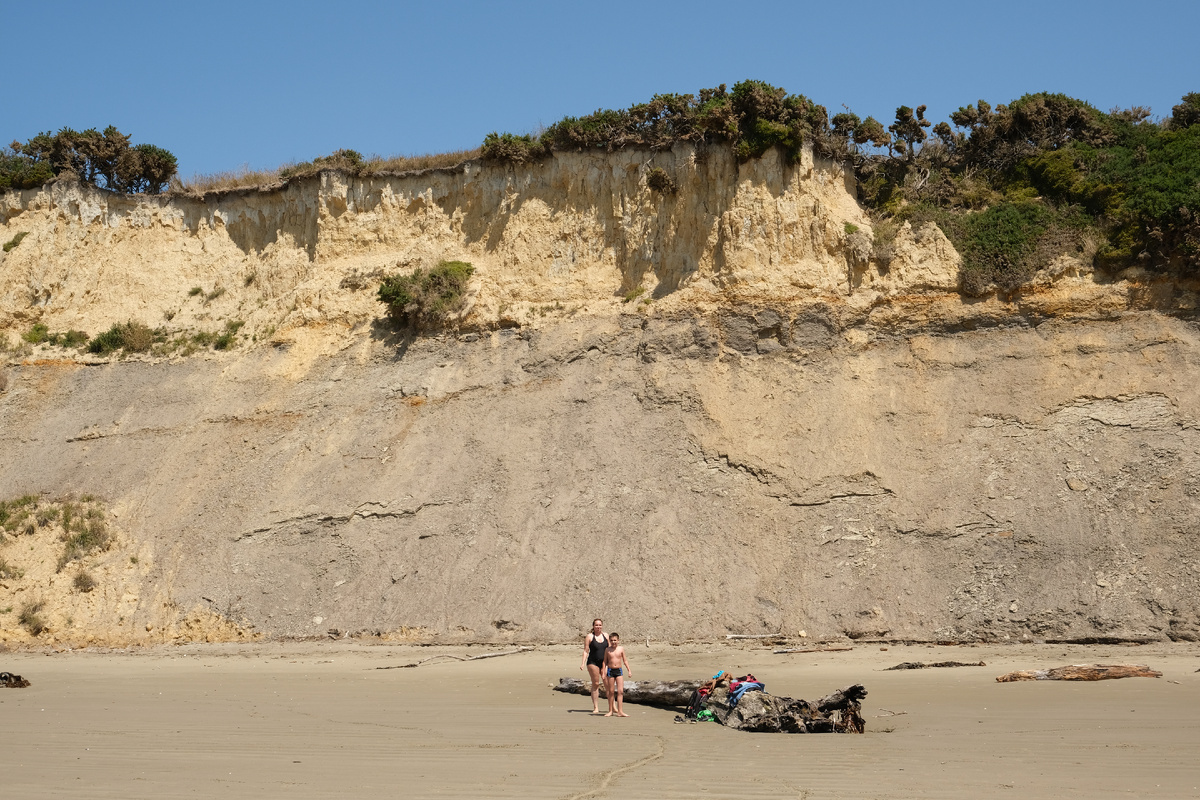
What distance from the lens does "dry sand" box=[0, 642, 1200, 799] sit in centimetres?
687

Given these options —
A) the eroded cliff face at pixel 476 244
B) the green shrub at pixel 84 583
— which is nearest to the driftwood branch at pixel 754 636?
the eroded cliff face at pixel 476 244

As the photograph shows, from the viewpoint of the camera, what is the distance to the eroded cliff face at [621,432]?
1781cm

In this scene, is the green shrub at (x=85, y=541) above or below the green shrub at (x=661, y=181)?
below

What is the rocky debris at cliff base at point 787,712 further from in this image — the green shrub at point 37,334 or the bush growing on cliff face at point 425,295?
the green shrub at point 37,334

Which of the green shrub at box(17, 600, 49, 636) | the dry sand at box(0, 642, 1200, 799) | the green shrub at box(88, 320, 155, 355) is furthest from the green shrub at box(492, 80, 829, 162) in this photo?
the green shrub at box(17, 600, 49, 636)

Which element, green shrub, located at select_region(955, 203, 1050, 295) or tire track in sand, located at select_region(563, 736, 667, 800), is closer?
tire track in sand, located at select_region(563, 736, 667, 800)

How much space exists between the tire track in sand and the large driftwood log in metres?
5.47

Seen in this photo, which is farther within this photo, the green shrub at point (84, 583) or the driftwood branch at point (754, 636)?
the green shrub at point (84, 583)

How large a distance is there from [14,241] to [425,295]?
1313cm

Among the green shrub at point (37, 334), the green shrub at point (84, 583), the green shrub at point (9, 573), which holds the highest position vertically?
the green shrub at point (37, 334)

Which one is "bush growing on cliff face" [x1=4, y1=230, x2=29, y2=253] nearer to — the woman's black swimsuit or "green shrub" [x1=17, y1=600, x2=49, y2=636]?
"green shrub" [x1=17, y1=600, x2=49, y2=636]

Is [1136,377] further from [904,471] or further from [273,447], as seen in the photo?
[273,447]

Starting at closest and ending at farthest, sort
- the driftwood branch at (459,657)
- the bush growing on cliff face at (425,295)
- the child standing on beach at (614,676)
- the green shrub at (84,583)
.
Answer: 1. the child standing on beach at (614,676)
2. the driftwood branch at (459,657)
3. the green shrub at (84,583)
4. the bush growing on cliff face at (425,295)

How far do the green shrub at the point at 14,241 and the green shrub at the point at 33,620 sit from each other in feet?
45.0
